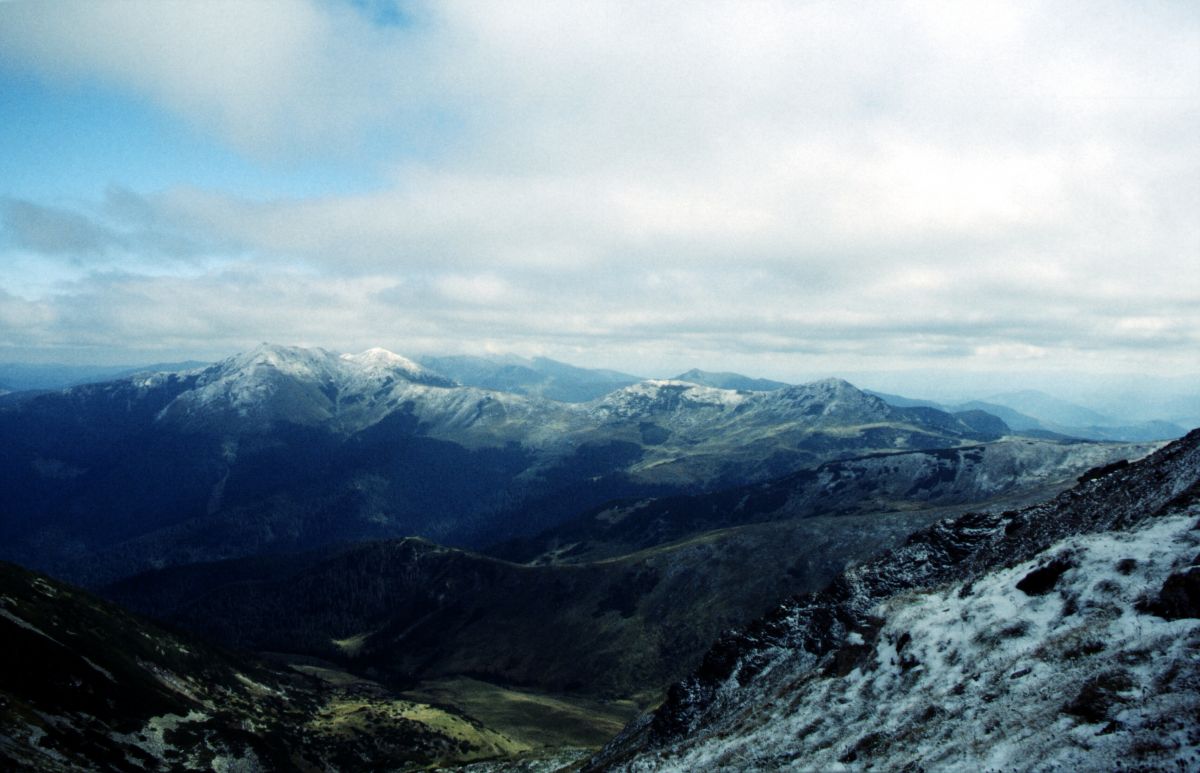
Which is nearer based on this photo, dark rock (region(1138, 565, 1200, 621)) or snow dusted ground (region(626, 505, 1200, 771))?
snow dusted ground (region(626, 505, 1200, 771))

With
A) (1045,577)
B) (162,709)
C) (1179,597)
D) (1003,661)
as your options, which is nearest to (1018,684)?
(1003,661)

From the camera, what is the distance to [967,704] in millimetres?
29562

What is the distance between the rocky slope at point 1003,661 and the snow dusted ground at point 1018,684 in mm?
99

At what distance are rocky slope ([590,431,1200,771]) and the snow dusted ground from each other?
99mm

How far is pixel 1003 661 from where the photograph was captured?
3209 cm

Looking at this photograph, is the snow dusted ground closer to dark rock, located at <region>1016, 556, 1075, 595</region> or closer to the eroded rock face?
dark rock, located at <region>1016, 556, 1075, 595</region>

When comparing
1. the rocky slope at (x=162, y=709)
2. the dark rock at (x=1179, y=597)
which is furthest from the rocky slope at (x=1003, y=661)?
the rocky slope at (x=162, y=709)

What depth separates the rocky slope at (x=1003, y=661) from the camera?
22453 mm

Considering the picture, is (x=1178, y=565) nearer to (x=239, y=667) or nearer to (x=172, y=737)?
(x=172, y=737)

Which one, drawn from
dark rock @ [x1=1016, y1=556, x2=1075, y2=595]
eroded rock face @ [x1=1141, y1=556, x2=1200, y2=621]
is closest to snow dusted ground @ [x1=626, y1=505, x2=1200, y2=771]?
dark rock @ [x1=1016, y1=556, x2=1075, y2=595]

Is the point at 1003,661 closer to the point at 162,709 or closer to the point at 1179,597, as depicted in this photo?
the point at 1179,597

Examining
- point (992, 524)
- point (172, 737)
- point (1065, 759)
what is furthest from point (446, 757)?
point (1065, 759)

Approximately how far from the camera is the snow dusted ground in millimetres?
21172

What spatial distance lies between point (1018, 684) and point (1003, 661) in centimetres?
406
